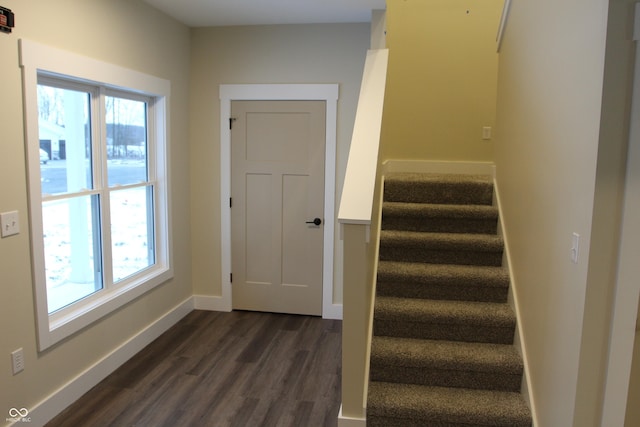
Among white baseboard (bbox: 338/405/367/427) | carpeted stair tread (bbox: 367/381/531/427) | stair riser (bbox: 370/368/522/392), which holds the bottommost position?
white baseboard (bbox: 338/405/367/427)

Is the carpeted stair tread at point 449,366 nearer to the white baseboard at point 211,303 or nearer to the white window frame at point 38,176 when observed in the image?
the white window frame at point 38,176

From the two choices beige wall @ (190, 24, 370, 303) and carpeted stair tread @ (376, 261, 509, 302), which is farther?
beige wall @ (190, 24, 370, 303)

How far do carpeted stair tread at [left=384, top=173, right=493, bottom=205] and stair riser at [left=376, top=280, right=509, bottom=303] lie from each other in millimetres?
813

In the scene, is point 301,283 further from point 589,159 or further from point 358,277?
point 589,159

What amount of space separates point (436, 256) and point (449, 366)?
31.6 inches

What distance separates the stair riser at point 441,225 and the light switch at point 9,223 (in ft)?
7.31

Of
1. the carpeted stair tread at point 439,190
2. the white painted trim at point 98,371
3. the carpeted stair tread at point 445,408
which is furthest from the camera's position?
the carpeted stair tread at point 439,190

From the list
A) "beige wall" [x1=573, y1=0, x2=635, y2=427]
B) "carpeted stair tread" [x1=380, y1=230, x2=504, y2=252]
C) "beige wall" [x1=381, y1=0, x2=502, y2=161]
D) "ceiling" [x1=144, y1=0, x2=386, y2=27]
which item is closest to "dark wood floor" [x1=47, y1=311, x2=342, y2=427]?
"carpeted stair tread" [x1=380, y1=230, x2=504, y2=252]

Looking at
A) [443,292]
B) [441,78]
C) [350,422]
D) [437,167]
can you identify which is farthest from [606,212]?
[441,78]

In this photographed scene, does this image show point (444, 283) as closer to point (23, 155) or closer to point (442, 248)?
point (442, 248)

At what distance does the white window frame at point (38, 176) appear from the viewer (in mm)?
2539

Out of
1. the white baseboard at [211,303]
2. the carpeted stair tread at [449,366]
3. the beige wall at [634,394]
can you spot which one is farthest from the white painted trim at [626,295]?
the white baseboard at [211,303]

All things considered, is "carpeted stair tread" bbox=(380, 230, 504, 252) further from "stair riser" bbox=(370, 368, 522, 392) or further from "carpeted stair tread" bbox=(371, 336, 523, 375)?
"stair riser" bbox=(370, 368, 522, 392)

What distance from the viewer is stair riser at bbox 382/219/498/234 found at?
129 inches
